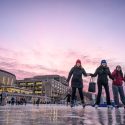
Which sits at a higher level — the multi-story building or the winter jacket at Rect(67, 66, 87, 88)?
the multi-story building

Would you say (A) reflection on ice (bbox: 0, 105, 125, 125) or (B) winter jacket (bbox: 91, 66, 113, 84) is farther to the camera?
(B) winter jacket (bbox: 91, 66, 113, 84)

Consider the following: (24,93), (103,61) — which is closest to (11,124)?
(103,61)

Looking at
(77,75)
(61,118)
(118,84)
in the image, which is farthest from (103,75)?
(61,118)

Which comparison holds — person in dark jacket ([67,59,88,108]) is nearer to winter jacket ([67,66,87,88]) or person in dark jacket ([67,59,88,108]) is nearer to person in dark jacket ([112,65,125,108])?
winter jacket ([67,66,87,88])

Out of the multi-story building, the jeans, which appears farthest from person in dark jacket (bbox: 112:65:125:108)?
the multi-story building

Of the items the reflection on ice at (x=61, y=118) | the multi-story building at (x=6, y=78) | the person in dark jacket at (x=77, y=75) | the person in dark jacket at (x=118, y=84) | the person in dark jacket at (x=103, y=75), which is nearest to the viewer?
the reflection on ice at (x=61, y=118)

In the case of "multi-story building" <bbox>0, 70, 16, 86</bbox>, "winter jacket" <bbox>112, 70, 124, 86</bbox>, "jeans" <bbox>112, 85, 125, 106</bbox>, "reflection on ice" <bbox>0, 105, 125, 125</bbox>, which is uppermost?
"multi-story building" <bbox>0, 70, 16, 86</bbox>

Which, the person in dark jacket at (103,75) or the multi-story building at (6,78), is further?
the multi-story building at (6,78)

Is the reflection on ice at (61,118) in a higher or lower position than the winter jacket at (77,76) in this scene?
lower

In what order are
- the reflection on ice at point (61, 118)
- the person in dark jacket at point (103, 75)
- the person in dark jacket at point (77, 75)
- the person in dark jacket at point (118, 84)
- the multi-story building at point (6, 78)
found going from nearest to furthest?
1. the reflection on ice at point (61, 118)
2. the person in dark jacket at point (103, 75)
3. the person in dark jacket at point (118, 84)
4. the person in dark jacket at point (77, 75)
5. the multi-story building at point (6, 78)

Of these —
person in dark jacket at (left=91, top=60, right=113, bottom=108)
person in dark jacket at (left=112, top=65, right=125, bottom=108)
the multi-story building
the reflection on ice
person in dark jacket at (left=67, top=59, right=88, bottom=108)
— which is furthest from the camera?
the multi-story building

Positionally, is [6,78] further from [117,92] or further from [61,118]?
[61,118]

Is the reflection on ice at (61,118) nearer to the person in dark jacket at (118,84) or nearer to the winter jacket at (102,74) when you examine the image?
the winter jacket at (102,74)

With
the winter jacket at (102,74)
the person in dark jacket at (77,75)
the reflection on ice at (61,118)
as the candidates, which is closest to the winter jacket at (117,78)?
the winter jacket at (102,74)
